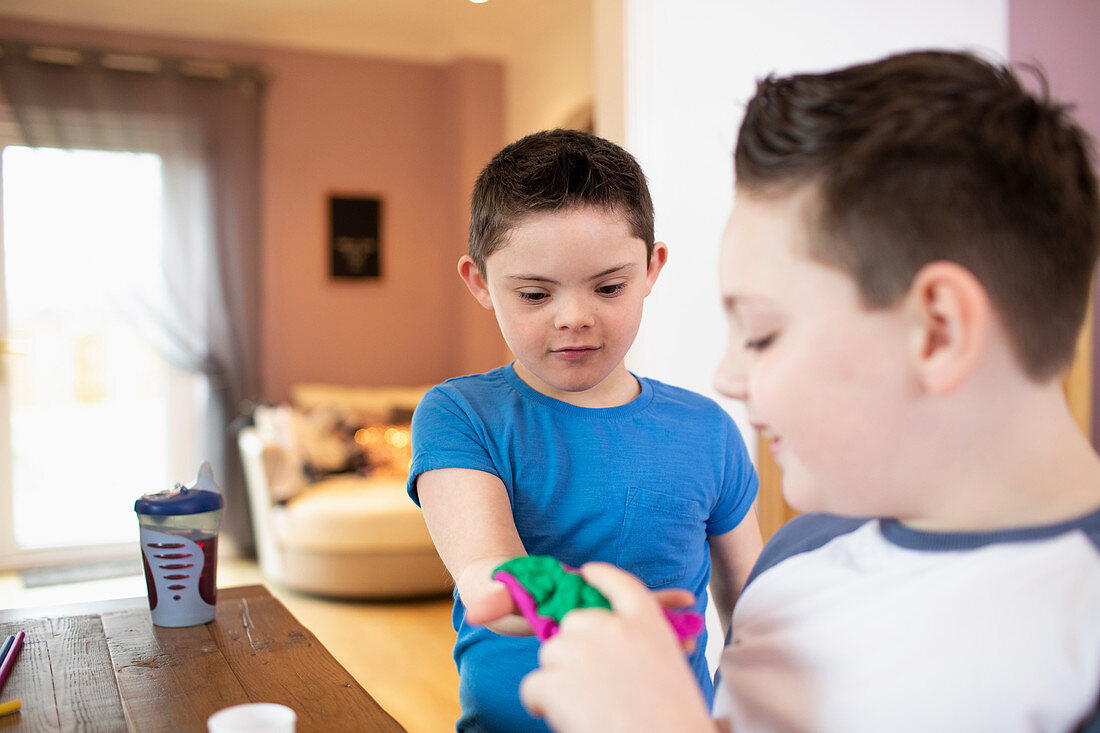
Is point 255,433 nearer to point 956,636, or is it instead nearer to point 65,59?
point 65,59

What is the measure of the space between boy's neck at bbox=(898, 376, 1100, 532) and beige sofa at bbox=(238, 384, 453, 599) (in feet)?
11.0

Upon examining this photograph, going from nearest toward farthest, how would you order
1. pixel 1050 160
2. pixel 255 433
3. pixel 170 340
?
pixel 1050 160
pixel 255 433
pixel 170 340

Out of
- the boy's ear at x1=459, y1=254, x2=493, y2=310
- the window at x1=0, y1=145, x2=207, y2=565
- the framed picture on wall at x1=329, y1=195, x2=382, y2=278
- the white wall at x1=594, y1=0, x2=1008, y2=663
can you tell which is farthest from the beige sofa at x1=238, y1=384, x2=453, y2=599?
the boy's ear at x1=459, y1=254, x2=493, y2=310

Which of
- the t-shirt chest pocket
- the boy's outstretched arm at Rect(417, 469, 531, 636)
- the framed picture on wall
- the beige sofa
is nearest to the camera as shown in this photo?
the boy's outstretched arm at Rect(417, 469, 531, 636)

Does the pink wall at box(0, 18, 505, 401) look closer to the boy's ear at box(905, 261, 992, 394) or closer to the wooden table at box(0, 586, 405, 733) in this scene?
the wooden table at box(0, 586, 405, 733)

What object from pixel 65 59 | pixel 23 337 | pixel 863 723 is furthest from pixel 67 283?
pixel 863 723

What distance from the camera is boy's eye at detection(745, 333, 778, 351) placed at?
590 mm

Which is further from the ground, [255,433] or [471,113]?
[471,113]

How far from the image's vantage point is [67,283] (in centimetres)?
477

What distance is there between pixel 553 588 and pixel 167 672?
0.70 metres

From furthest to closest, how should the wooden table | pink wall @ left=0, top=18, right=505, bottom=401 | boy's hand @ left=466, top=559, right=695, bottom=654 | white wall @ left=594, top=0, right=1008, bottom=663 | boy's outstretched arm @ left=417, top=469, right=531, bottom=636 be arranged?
1. pink wall @ left=0, top=18, right=505, bottom=401
2. white wall @ left=594, top=0, right=1008, bottom=663
3. the wooden table
4. boy's outstretched arm @ left=417, top=469, right=531, bottom=636
5. boy's hand @ left=466, top=559, right=695, bottom=654

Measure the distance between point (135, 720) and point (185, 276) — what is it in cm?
446

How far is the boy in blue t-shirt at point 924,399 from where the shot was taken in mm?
514

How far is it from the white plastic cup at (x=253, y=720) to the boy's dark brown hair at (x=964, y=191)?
0.56 m
